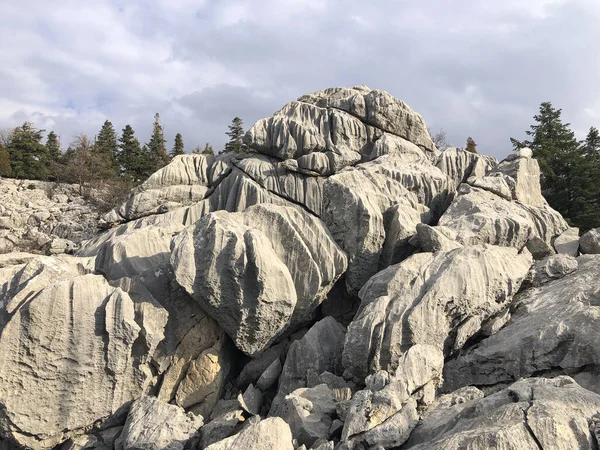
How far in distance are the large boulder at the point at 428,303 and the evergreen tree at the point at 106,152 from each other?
1717 inches

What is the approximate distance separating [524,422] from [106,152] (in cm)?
6024

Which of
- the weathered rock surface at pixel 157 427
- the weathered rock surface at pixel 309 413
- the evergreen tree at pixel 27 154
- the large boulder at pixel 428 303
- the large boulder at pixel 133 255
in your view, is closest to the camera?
the weathered rock surface at pixel 309 413

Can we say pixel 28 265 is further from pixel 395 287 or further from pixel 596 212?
pixel 596 212

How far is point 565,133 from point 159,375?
36.8 meters

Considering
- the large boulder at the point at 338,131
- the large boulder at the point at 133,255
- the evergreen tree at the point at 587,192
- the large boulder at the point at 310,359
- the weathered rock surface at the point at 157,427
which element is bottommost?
the weathered rock surface at the point at 157,427

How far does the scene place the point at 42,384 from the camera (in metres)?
12.6

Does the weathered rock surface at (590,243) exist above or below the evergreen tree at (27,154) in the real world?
below

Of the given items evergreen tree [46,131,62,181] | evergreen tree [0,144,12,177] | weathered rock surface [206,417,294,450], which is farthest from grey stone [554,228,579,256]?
evergreen tree [0,144,12,177]

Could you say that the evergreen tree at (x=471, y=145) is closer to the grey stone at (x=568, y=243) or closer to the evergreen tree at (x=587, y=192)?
the evergreen tree at (x=587, y=192)

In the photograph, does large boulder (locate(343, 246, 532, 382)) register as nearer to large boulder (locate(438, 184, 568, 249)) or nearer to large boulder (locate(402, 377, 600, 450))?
large boulder (locate(438, 184, 568, 249))

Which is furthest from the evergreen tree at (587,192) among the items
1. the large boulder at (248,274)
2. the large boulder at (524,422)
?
the large boulder at (524,422)

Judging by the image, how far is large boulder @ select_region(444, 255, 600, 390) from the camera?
1112cm

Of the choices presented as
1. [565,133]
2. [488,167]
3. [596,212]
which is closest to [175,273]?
[488,167]

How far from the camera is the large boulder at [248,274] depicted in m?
13.5
